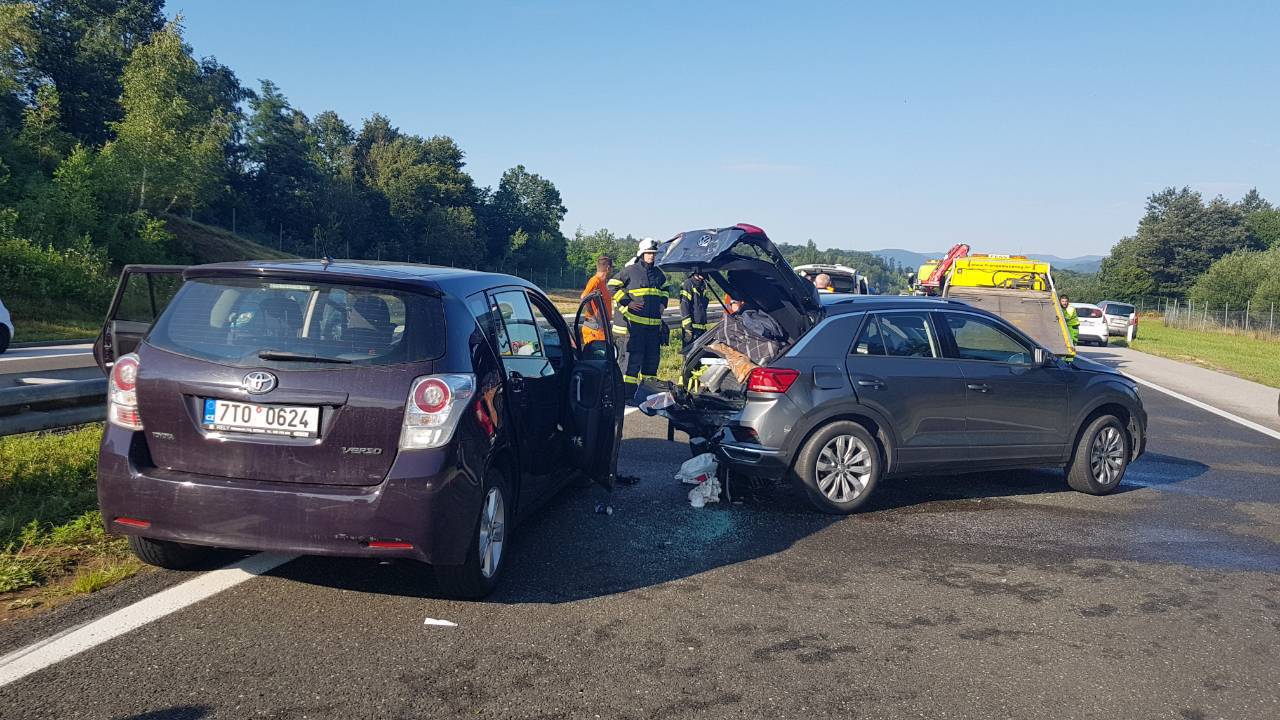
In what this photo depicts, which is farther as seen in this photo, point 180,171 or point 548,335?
point 180,171

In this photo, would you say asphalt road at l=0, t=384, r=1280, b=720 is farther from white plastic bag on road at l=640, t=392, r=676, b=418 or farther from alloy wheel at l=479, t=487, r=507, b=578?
white plastic bag on road at l=640, t=392, r=676, b=418

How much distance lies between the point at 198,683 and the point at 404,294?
1.85m

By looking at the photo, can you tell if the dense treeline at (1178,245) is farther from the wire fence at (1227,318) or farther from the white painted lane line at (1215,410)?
the white painted lane line at (1215,410)

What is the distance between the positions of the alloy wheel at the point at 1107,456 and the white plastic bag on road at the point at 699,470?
320 centimetres

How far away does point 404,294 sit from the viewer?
448cm

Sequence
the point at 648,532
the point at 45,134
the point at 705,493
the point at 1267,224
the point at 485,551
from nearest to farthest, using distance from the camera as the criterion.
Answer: the point at 485,551, the point at 648,532, the point at 705,493, the point at 45,134, the point at 1267,224

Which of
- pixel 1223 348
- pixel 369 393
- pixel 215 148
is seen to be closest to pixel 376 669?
pixel 369 393

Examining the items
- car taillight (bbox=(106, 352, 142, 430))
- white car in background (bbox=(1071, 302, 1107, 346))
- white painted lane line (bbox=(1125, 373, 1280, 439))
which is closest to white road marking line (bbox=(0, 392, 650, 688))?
car taillight (bbox=(106, 352, 142, 430))

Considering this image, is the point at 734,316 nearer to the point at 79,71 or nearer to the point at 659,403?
the point at 659,403

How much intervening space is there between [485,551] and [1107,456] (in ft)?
18.8

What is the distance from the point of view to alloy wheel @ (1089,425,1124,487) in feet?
25.8

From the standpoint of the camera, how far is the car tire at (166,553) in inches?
185

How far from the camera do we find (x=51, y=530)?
5.35 metres

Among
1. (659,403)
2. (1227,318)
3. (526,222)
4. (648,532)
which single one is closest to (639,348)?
(659,403)
